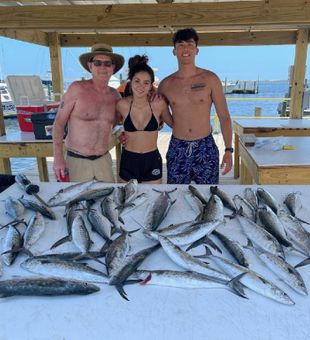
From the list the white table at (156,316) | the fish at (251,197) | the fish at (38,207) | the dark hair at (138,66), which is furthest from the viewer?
the dark hair at (138,66)

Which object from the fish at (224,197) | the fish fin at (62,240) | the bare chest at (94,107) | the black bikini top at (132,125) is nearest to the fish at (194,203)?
the fish at (224,197)

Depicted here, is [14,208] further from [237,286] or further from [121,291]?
[237,286]

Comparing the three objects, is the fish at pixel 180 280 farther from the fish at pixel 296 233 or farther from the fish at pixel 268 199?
the fish at pixel 268 199

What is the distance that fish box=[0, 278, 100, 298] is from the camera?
1193mm

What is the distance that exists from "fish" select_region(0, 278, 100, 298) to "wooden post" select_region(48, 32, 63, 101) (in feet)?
16.9

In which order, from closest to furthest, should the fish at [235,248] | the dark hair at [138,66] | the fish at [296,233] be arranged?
the fish at [235,248] → the fish at [296,233] → the dark hair at [138,66]

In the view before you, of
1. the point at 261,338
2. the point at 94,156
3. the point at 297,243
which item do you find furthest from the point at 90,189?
the point at 261,338

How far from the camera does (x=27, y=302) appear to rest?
3.86ft

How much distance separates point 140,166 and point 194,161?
20.7 inches

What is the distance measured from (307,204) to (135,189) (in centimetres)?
105

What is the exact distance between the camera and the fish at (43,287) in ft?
3.92

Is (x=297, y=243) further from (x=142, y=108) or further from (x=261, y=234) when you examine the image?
(x=142, y=108)

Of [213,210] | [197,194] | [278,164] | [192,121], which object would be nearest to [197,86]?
[192,121]

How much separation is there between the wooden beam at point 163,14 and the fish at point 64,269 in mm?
2381
